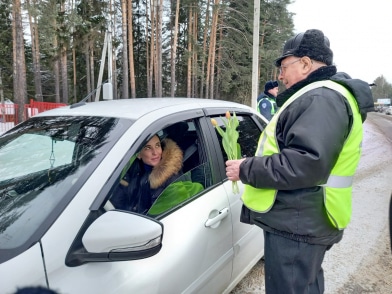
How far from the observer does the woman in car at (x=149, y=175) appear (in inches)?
68.7

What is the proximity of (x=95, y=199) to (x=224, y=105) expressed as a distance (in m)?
1.53

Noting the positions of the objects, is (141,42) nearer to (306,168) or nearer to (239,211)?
(239,211)

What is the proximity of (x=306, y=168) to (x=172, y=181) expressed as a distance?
3.04 feet

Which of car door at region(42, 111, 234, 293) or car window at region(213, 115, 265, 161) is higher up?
car window at region(213, 115, 265, 161)

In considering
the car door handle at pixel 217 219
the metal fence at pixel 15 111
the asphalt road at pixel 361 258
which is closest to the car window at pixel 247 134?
the car door handle at pixel 217 219

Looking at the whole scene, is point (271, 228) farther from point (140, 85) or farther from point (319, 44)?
point (140, 85)

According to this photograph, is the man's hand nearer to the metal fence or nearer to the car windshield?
the car windshield

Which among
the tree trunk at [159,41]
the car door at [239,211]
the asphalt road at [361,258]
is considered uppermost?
the tree trunk at [159,41]

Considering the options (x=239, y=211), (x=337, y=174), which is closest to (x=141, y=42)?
(x=239, y=211)

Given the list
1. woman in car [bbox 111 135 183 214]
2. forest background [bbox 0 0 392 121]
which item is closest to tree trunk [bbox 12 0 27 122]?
forest background [bbox 0 0 392 121]

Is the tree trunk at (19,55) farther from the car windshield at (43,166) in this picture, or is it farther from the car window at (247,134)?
the car window at (247,134)

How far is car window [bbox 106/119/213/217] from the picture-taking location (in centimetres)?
169

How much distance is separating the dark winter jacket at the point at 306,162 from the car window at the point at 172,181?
1.48 ft

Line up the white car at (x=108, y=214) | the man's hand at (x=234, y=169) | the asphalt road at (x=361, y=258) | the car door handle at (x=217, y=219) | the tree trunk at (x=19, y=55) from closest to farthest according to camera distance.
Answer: the white car at (x=108, y=214) → the man's hand at (x=234, y=169) → the car door handle at (x=217, y=219) → the asphalt road at (x=361, y=258) → the tree trunk at (x=19, y=55)
